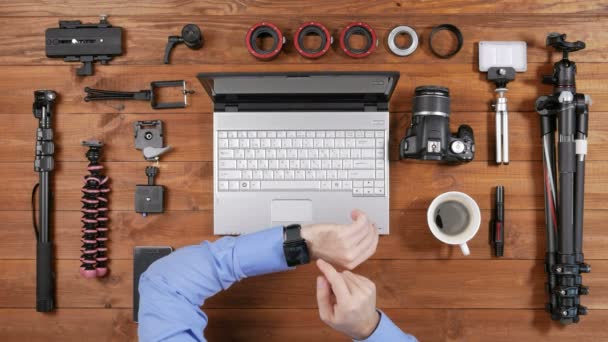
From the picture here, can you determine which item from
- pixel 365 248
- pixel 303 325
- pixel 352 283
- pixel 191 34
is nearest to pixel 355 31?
pixel 191 34

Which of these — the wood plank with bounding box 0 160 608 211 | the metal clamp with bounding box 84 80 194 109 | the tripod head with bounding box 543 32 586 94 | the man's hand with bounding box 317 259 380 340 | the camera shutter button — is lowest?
the man's hand with bounding box 317 259 380 340

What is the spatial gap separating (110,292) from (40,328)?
271 mm

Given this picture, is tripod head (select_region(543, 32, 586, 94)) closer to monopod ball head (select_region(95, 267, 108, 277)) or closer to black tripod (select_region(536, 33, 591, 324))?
black tripod (select_region(536, 33, 591, 324))

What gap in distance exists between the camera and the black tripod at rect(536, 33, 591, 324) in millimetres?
1330

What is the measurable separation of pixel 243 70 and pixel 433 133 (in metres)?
0.66

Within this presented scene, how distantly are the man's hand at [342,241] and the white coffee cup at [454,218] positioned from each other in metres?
0.31

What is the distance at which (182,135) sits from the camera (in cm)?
146

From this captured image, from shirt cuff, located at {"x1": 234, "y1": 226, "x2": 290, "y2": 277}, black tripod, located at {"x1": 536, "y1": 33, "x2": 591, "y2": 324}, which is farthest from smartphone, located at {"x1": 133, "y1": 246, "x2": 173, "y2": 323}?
black tripod, located at {"x1": 536, "y1": 33, "x2": 591, "y2": 324}

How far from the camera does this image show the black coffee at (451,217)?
132 centimetres

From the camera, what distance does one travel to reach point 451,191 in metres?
1.40

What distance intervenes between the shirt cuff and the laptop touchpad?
0.83 ft

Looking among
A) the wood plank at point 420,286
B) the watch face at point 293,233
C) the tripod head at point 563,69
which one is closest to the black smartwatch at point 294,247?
the watch face at point 293,233

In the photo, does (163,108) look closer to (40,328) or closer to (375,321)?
(40,328)

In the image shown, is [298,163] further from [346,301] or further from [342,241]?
[346,301]
